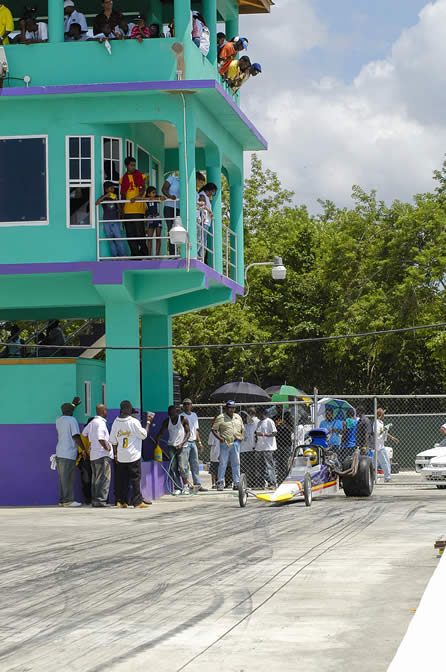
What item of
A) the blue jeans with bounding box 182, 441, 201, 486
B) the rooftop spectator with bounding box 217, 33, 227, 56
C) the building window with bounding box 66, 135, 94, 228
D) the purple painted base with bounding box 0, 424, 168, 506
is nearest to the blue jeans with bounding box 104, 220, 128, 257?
the building window with bounding box 66, 135, 94, 228

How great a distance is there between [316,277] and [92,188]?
31.1 metres

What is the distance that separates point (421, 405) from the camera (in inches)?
1844

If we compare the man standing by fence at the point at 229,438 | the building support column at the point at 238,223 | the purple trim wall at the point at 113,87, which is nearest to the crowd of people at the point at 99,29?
the purple trim wall at the point at 113,87

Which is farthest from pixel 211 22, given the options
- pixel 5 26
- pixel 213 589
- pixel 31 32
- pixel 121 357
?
pixel 213 589

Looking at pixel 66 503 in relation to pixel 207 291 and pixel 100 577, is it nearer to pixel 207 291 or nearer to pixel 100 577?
pixel 207 291

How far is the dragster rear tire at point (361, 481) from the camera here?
22.2 m

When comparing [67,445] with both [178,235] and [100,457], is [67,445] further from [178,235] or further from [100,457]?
[178,235]

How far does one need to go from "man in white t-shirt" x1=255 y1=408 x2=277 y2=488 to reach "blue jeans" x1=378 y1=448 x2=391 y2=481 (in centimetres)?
346

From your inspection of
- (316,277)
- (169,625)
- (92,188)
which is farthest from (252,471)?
(316,277)

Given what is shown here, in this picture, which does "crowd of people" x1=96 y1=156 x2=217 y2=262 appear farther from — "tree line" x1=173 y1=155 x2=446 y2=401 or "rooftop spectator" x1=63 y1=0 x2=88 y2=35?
"tree line" x1=173 y1=155 x2=446 y2=401

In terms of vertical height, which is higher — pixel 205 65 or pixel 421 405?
pixel 205 65

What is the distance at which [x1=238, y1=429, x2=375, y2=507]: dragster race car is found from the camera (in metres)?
20.2

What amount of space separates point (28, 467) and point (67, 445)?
1.38 meters

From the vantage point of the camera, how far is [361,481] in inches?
879
